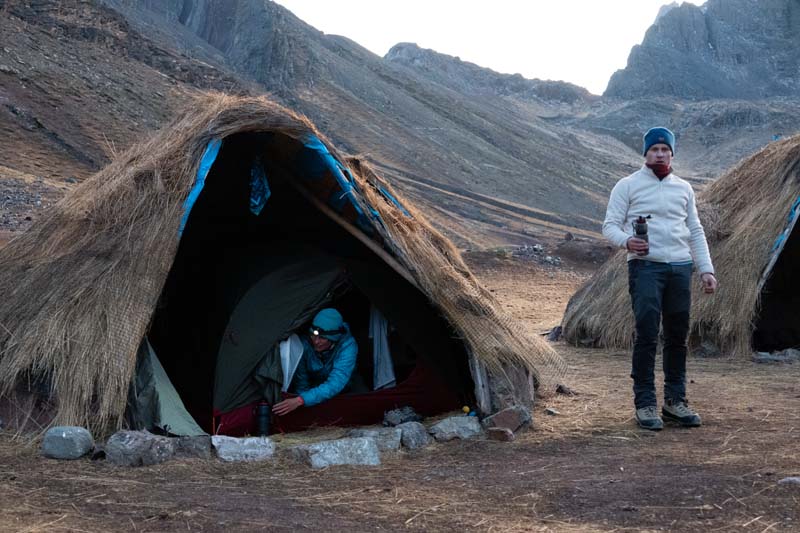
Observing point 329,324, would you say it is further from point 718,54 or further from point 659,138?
point 718,54

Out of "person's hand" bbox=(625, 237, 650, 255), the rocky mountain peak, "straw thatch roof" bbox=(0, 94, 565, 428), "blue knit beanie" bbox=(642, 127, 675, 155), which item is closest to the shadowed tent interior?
"straw thatch roof" bbox=(0, 94, 565, 428)

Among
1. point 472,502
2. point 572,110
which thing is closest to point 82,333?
point 472,502

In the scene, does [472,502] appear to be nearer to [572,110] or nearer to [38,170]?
[38,170]

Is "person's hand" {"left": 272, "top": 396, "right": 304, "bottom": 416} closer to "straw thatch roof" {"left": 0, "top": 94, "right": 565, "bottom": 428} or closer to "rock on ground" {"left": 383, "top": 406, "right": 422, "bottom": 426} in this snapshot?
"rock on ground" {"left": 383, "top": 406, "right": 422, "bottom": 426}

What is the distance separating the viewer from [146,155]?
6324 millimetres

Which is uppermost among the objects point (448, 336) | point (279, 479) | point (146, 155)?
point (146, 155)

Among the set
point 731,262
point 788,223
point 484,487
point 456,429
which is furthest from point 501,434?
point 788,223

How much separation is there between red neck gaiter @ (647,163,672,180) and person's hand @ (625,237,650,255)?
21.2 inches

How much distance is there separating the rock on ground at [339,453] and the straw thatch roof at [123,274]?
1141 millimetres

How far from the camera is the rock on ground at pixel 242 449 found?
5023 mm

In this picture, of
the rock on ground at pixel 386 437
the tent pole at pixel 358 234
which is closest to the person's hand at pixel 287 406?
the rock on ground at pixel 386 437

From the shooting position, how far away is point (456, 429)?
558cm

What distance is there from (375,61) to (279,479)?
53.6 m

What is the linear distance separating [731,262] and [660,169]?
3962 mm
